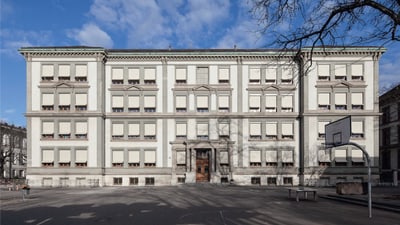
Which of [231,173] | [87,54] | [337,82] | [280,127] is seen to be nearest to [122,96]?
[87,54]

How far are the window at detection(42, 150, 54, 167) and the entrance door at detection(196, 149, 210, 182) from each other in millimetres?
18670

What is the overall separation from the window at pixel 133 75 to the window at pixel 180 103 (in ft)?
19.2

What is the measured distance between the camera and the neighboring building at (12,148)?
6856 centimetres

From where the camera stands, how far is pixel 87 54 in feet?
147

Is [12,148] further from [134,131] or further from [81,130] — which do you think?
[134,131]

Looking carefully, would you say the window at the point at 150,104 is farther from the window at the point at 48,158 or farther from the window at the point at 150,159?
the window at the point at 48,158

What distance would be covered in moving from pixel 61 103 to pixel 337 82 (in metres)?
35.6

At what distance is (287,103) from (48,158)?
104ft

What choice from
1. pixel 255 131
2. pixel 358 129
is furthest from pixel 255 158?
pixel 358 129

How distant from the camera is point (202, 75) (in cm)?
4522

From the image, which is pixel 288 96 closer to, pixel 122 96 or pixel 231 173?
pixel 231 173

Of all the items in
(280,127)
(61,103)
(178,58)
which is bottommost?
(280,127)

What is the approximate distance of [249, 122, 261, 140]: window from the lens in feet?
145

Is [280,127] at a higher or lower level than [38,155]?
higher
